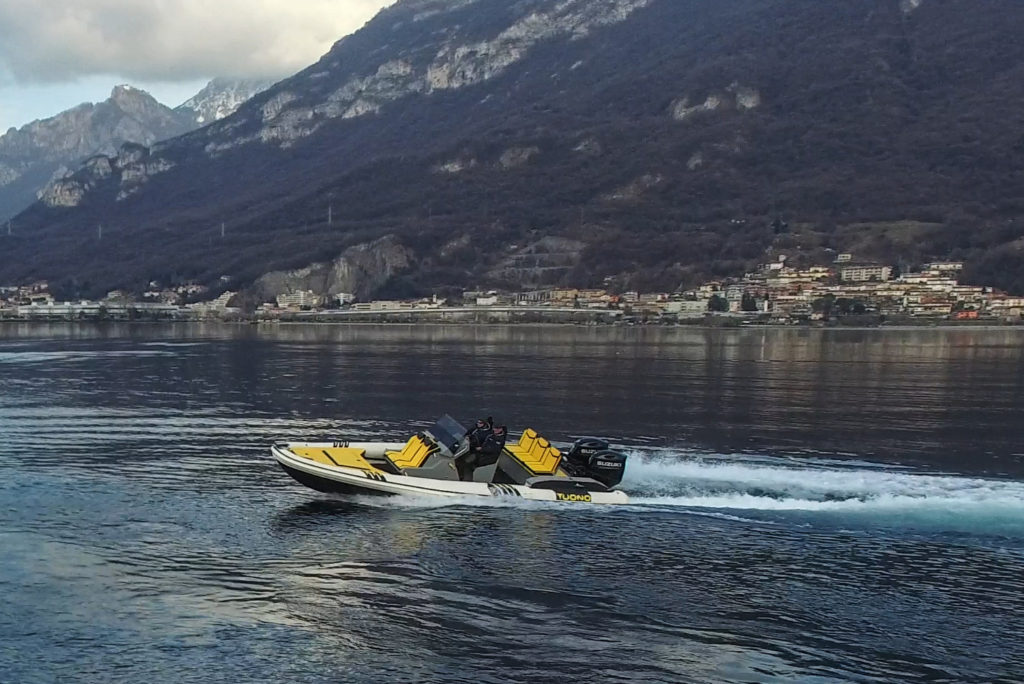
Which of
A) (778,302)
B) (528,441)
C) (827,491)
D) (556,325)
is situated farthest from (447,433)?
(778,302)

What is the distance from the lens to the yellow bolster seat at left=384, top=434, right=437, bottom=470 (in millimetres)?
28266

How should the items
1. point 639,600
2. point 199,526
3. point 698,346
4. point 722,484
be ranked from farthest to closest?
point 698,346, point 722,484, point 199,526, point 639,600

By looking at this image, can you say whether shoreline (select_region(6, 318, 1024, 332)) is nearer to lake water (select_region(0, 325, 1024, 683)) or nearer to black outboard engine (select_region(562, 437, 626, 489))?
lake water (select_region(0, 325, 1024, 683))

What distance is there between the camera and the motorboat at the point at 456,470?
27.7 m

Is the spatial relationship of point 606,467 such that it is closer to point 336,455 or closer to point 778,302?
point 336,455

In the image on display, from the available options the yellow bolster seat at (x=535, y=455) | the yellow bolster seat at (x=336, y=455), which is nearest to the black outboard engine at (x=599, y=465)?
the yellow bolster seat at (x=535, y=455)

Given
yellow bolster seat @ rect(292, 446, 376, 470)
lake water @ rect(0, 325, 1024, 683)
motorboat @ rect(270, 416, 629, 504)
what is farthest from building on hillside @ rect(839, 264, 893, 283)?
yellow bolster seat @ rect(292, 446, 376, 470)

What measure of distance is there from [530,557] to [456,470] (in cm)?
589

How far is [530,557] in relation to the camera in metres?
22.8

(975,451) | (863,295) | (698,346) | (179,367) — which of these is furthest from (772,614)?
(863,295)

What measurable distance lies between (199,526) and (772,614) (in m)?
14.9

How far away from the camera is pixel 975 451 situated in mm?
37938

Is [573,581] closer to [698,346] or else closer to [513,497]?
[513,497]

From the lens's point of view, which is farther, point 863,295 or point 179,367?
point 863,295
